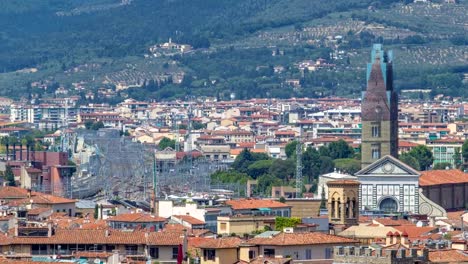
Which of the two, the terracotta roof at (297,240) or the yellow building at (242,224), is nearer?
the terracotta roof at (297,240)

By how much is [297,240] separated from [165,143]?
391 ft

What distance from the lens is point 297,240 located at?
47844 millimetres

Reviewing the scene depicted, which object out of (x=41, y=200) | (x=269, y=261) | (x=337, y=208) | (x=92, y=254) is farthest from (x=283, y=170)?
(x=269, y=261)

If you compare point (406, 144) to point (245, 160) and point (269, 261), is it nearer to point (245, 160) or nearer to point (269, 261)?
point (245, 160)

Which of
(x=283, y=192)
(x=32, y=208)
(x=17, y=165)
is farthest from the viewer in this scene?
(x=17, y=165)

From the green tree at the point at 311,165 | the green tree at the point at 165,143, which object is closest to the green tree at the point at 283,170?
the green tree at the point at 311,165

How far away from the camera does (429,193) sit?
3639 inches

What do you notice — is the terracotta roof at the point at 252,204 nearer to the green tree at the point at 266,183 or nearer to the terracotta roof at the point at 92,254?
the terracotta roof at the point at 92,254

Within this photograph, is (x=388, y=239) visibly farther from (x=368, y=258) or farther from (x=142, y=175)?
(x=142, y=175)

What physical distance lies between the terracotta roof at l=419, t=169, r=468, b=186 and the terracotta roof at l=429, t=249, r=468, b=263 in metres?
49.5

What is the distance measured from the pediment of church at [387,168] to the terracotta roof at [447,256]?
163 ft

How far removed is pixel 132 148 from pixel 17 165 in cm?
1390

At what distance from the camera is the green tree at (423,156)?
128750 millimetres

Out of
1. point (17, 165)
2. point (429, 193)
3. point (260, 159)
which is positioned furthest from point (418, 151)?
point (429, 193)
